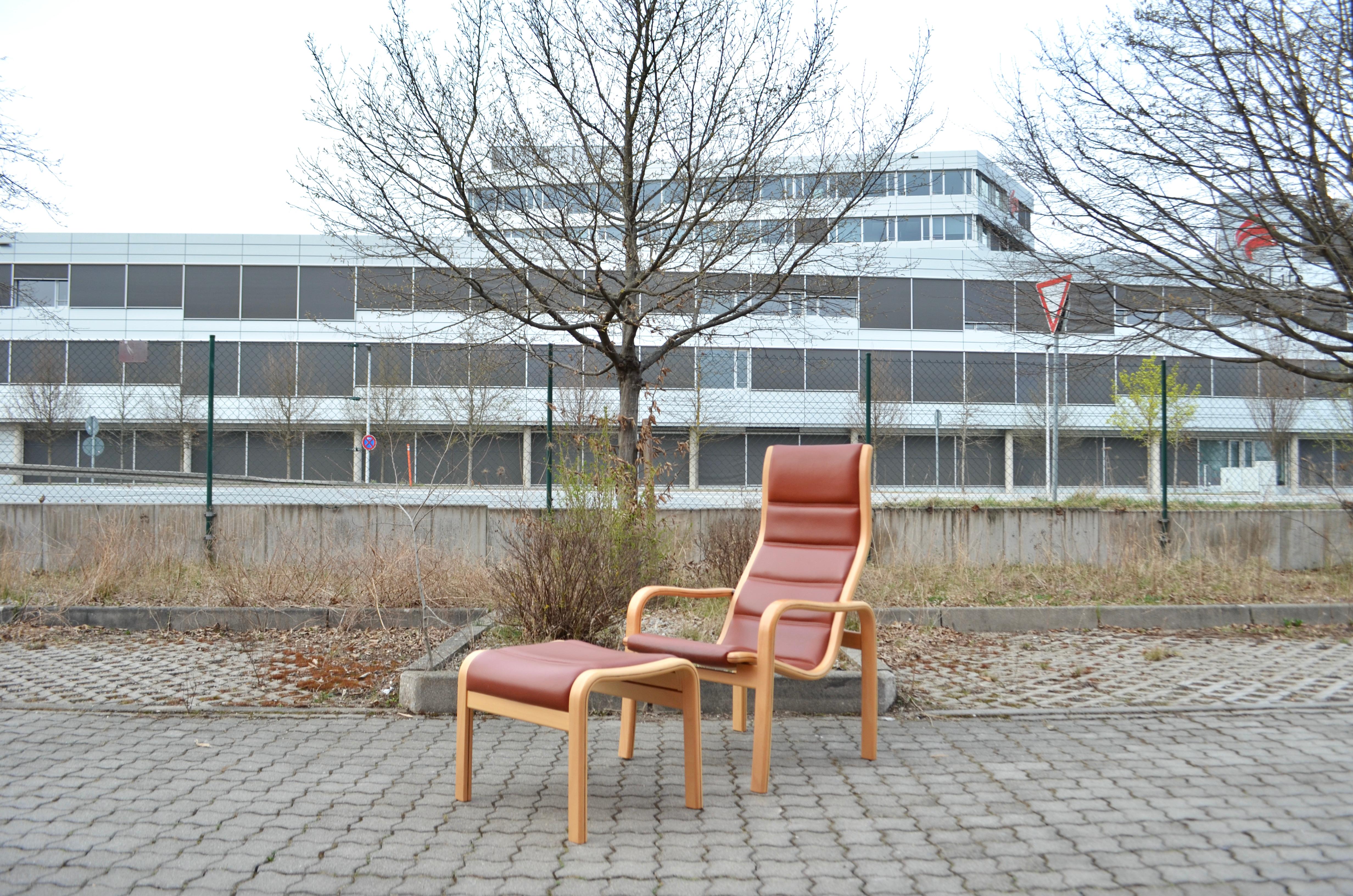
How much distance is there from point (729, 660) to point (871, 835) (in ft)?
2.84

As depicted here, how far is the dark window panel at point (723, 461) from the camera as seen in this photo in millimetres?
14242

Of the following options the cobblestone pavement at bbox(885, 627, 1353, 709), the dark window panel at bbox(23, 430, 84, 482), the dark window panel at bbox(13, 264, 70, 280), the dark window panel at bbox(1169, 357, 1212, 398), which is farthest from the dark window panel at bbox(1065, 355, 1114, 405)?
the dark window panel at bbox(13, 264, 70, 280)

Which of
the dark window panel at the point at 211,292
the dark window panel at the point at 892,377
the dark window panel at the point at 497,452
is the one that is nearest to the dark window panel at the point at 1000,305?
the dark window panel at the point at 497,452

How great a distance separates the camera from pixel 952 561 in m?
9.05

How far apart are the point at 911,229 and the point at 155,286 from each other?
3218 centimetres

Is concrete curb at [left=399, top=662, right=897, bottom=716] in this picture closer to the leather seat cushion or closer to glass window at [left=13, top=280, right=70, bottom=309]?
the leather seat cushion

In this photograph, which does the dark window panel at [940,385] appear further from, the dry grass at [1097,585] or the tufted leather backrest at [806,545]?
the tufted leather backrest at [806,545]

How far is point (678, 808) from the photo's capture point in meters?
3.54

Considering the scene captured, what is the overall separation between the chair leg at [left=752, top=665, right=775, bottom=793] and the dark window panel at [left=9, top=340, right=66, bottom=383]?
30.8m

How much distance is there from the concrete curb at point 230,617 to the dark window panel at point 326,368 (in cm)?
2373

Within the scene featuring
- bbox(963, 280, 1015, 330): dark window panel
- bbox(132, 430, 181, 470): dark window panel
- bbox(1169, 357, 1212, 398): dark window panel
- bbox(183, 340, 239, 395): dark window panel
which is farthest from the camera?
bbox(183, 340, 239, 395): dark window panel

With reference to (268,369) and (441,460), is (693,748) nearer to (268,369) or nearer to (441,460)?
(441,460)

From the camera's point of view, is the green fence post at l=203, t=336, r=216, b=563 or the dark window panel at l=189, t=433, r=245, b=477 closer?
the green fence post at l=203, t=336, r=216, b=563

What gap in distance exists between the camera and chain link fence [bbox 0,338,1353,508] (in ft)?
38.0
